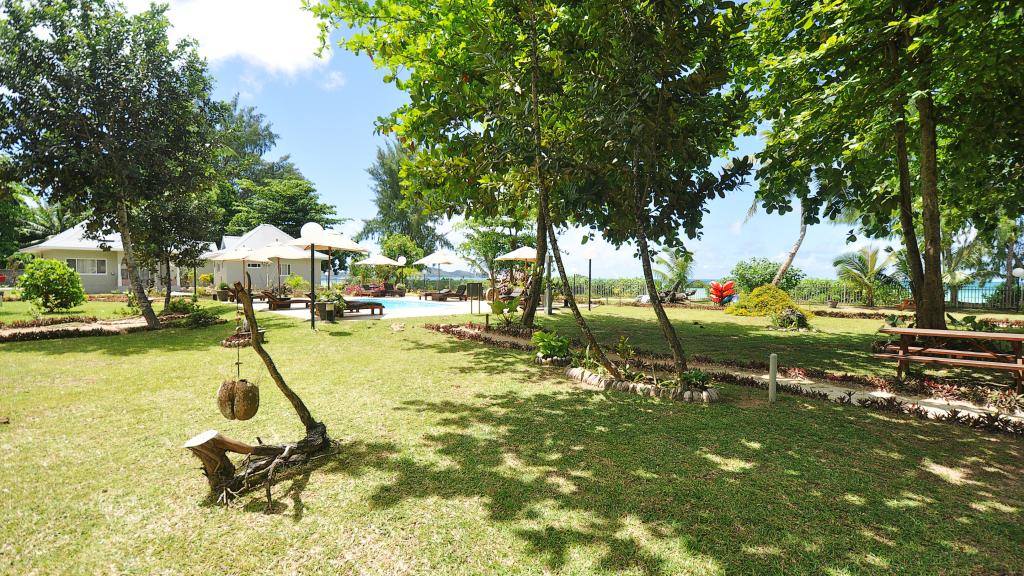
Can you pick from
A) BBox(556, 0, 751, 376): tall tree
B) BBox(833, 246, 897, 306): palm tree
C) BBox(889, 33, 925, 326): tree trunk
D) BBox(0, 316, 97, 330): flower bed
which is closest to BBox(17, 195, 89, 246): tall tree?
BBox(0, 316, 97, 330): flower bed

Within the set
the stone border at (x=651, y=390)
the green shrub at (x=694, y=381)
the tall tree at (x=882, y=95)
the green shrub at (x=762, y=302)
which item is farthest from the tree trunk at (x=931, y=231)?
the green shrub at (x=762, y=302)

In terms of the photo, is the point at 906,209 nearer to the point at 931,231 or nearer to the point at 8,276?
the point at 931,231

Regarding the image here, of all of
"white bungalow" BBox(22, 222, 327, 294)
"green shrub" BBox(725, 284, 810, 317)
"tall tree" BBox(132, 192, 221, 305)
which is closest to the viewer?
"tall tree" BBox(132, 192, 221, 305)

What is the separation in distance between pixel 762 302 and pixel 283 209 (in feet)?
122

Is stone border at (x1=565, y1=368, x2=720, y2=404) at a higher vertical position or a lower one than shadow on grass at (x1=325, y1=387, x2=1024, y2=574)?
higher

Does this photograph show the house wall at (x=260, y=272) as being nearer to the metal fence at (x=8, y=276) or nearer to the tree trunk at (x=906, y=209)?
the metal fence at (x=8, y=276)

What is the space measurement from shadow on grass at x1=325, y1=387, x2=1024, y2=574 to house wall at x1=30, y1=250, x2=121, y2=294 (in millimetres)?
36288

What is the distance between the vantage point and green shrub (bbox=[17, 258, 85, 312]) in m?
16.5

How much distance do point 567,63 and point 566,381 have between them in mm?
5019

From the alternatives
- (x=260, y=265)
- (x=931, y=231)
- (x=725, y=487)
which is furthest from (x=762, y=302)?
(x=260, y=265)

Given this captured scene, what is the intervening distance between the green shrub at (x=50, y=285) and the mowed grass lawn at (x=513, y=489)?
14473 mm

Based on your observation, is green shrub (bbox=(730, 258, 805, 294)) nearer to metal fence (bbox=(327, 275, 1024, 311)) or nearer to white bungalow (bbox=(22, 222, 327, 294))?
metal fence (bbox=(327, 275, 1024, 311))

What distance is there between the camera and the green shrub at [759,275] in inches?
1003

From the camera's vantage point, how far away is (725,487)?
358 centimetres
